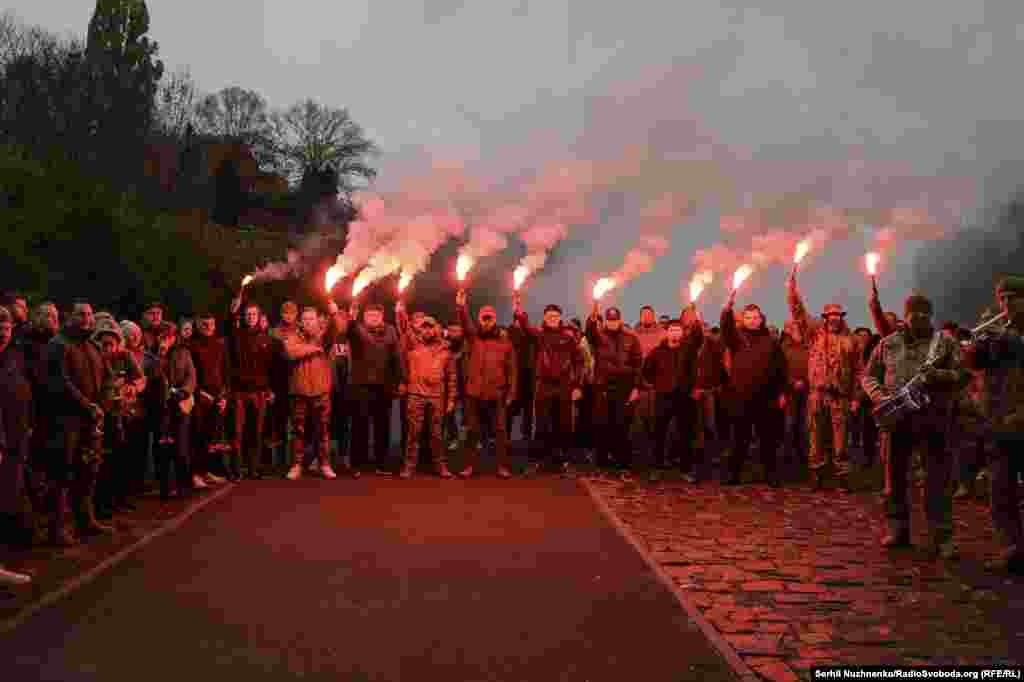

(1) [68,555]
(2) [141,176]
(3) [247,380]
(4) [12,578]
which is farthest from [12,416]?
(2) [141,176]

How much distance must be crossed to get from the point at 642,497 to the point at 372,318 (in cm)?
522

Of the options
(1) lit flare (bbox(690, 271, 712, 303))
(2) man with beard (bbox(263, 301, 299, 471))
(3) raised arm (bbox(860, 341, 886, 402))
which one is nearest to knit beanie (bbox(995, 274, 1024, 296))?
(3) raised arm (bbox(860, 341, 886, 402))

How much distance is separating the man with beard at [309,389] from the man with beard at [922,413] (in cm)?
805

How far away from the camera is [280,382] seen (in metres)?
16.0

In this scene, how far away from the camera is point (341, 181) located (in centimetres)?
7088

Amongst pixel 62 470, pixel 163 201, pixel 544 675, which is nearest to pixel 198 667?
pixel 544 675

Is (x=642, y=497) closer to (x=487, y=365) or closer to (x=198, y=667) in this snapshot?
(x=487, y=365)

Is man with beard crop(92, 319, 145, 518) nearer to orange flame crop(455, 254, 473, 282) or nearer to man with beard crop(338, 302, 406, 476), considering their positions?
man with beard crop(338, 302, 406, 476)

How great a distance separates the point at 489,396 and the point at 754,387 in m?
3.95

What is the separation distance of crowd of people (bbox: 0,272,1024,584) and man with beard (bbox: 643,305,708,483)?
0.03 metres

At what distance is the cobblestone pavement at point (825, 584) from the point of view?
613 cm

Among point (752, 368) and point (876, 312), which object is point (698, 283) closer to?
point (752, 368)

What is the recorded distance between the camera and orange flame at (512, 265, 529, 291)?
1602 cm

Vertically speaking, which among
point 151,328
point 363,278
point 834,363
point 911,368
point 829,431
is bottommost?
point 829,431
